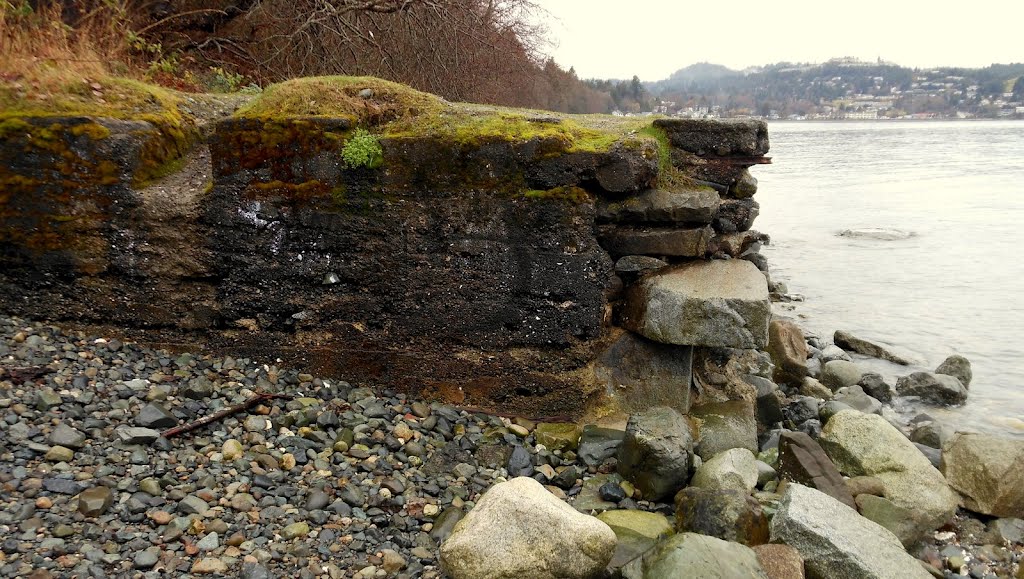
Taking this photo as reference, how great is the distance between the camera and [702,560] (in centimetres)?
365

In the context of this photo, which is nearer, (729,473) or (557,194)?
(729,473)

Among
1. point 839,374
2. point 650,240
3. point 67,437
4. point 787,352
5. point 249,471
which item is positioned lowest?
point 839,374

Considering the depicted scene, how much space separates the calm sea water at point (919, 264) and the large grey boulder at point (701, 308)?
4.37m

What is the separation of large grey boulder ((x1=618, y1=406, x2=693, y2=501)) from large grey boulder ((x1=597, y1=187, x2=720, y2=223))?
1.83m

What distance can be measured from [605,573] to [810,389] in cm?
536

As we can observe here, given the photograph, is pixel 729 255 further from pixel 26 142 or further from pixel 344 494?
pixel 26 142

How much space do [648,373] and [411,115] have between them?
317cm

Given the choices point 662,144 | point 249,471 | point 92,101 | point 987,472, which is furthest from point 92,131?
point 987,472

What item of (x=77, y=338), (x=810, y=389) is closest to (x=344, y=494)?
(x=77, y=338)

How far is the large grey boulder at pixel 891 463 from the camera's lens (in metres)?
5.05

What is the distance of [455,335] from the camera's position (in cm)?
579

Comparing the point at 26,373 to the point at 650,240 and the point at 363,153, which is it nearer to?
the point at 363,153

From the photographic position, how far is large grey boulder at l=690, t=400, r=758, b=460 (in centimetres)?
577

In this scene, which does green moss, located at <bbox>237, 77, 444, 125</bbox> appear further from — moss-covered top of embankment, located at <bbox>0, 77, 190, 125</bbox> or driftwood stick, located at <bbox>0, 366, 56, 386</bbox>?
driftwood stick, located at <bbox>0, 366, 56, 386</bbox>
